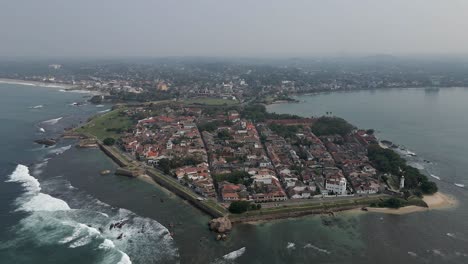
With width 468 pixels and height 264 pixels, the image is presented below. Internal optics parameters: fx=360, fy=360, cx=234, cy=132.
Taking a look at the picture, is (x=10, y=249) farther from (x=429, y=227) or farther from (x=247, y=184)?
(x=429, y=227)

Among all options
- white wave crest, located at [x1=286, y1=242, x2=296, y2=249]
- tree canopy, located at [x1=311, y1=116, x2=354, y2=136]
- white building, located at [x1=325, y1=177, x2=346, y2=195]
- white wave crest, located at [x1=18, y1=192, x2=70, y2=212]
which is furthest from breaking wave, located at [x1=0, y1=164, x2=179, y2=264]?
tree canopy, located at [x1=311, y1=116, x2=354, y2=136]

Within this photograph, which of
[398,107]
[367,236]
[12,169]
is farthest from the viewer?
[398,107]

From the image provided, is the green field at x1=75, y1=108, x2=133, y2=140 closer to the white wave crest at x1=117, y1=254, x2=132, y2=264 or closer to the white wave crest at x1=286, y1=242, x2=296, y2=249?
the white wave crest at x1=117, y1=254, x2=132, y2=264

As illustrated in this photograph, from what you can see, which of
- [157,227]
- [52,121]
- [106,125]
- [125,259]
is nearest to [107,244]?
[125,259]

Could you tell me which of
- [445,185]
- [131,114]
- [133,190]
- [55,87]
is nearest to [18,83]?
[55,87]

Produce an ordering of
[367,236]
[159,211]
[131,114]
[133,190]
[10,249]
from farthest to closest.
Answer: [131,114], [133,190], [159,211], [367,236], [10,249]

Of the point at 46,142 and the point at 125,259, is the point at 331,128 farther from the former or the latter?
the point at 46,142
